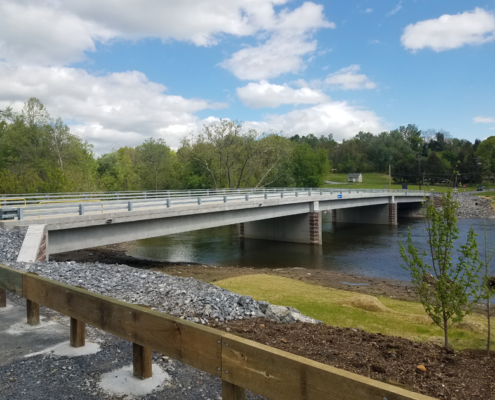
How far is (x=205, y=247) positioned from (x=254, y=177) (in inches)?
1108

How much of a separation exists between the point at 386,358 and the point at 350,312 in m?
7.36

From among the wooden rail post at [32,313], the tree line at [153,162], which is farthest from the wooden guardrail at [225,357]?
the tree line at [153,162]

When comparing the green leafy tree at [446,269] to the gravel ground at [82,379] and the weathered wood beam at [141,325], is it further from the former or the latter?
the weathered wood beam at [141,325]

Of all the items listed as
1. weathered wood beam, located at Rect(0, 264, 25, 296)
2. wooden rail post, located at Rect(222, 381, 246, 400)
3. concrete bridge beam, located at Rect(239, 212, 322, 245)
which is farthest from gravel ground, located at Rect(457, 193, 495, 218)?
wooden rail post, located at Rect(222, 381, 246, 400)

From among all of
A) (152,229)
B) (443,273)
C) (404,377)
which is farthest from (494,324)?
(152,229)

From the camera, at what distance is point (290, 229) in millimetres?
40688

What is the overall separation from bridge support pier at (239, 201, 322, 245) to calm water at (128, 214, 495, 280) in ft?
4.09

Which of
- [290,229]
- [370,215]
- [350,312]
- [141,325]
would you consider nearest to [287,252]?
[290,229]

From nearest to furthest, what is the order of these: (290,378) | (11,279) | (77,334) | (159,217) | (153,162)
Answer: (290,378)
(77,334)
(11,279)
(159,217)
(153,162)

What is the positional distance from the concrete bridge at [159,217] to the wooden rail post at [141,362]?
9.64 metres

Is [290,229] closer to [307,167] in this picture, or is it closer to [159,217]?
[159,217]

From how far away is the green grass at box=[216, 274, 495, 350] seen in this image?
34.7 feet

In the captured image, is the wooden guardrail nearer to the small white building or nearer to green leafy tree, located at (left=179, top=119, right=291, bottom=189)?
green leafy tree, located at (left=179, top=119, right=291, bottom=189)

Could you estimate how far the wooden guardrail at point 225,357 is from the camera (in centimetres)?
232
